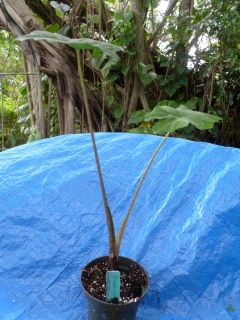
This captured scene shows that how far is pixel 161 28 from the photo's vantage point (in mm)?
2369

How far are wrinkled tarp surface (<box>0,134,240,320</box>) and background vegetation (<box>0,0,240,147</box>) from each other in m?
0.92

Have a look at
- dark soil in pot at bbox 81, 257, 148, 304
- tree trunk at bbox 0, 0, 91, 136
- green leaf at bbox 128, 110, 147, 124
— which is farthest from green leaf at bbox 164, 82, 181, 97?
dark soil in pot at bbox 81, 257, 148, 304

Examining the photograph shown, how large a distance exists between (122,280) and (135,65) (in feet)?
6.18

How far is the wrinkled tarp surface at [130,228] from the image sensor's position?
3.00ft

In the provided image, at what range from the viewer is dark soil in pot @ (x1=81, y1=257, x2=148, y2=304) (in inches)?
30.9

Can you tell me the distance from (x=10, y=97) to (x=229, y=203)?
4.50m

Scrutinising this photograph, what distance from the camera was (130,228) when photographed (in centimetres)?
111

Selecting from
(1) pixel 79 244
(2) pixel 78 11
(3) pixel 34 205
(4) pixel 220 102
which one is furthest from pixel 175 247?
(2) pixel 78 11

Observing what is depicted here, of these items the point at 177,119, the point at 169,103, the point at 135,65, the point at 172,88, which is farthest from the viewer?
the point at 172,88

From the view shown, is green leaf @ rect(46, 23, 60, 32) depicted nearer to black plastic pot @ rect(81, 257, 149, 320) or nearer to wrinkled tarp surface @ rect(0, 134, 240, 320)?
wrinkled tarp surface @ rect(0, 134, 240, 320)

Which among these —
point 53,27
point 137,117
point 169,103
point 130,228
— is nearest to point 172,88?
point 169,103

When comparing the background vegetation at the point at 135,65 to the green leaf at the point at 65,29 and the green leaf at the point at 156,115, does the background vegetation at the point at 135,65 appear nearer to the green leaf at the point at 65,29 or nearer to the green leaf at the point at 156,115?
the green leaf at the point at 65,29

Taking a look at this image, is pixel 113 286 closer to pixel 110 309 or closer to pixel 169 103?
pixel 110 309

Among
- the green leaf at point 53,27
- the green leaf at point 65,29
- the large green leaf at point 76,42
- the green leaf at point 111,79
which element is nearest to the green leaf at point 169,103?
the green leaf at point 111,79
